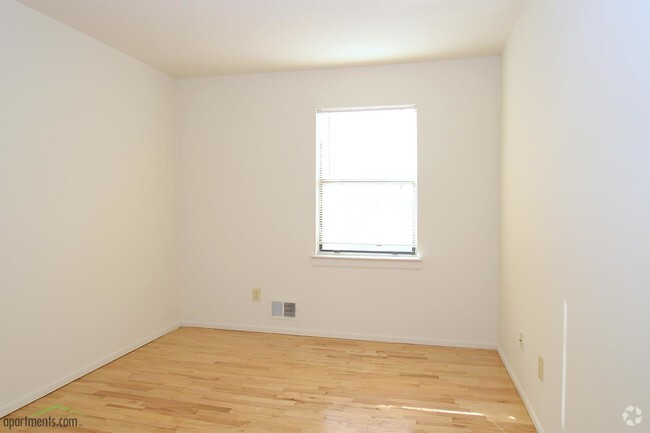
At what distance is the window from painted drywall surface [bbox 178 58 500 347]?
0.37 feet

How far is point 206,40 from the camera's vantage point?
10.8 feet

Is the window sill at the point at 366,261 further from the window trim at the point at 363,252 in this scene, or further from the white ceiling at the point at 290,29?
the white ceiling at the point at 290,29

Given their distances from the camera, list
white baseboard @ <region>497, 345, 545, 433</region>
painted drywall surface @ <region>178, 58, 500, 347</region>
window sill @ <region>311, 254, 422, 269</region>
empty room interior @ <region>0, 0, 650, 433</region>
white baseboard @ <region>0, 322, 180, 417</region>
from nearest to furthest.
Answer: empty room interior @ <region>0, 0, 650, 433</region> < white baseboard @ <region>497, 345, 545, 433</region> < white baseboard @ <region>0, 322, 180, 417</region> < painted drywall surface @ <region>178, 58, 500, 347</region> < window sill @ <region>311, 254, 422, 269</region>

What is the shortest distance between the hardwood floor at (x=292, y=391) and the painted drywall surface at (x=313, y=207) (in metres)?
0.36

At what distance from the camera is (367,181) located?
13.0ft

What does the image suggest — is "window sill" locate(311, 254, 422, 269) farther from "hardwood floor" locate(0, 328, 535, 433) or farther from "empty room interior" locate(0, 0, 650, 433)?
"hardwood floor" locate(0, 328, 535, 433)

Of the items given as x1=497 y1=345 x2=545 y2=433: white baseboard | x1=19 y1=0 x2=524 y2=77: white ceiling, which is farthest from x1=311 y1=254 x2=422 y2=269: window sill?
x1=19 y1=0 x2=524 y2=77: white ceiling

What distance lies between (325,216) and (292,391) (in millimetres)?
1732

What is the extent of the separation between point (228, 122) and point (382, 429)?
10.3 ft

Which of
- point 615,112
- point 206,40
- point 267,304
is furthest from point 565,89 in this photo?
point 267,304

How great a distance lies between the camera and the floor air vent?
4117 mm

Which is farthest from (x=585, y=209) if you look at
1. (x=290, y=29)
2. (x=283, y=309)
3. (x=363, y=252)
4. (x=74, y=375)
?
(x=74, y=375)

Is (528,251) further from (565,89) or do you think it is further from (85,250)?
(85,250)

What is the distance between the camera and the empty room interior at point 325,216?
5.56 feet
